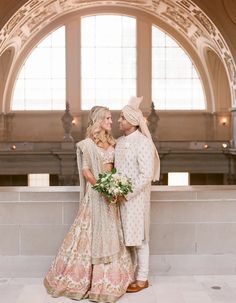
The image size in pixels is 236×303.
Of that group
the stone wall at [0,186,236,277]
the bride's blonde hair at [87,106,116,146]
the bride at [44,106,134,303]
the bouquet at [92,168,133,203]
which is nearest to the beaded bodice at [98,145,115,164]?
the bride at [44,106,134,303]

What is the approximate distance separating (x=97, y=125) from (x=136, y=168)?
2.17ft

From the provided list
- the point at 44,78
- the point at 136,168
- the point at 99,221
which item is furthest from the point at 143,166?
the point at 44,78

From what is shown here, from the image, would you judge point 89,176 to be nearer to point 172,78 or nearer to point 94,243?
point 94,243

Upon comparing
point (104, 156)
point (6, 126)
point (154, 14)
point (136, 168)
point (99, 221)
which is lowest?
point (99, 221)

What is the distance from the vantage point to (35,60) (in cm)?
2453

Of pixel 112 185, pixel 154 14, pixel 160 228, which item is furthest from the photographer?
pixel 154 14

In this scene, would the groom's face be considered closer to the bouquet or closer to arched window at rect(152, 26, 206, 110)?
the bouquet

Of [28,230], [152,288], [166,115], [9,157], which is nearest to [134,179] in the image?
[152,288]

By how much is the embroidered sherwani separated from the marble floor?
0.65 m

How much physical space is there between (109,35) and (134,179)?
66.8ft

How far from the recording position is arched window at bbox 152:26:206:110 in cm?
2458

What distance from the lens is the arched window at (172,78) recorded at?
24578mm

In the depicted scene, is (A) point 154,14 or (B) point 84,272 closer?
(B) point 84,272

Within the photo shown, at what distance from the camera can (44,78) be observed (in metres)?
24.7
